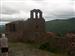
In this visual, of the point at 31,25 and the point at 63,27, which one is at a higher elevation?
the point at 31,25

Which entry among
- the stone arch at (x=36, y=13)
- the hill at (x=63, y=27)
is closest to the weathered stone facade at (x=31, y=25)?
the stone arch at (x=36, y=13)

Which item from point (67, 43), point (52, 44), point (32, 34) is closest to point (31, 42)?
point (32, 34)

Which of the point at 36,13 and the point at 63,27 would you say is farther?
the point at 63,27

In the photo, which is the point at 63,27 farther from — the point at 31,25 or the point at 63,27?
the point at 31,25

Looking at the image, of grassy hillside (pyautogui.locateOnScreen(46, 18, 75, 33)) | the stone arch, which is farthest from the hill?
the stone arch

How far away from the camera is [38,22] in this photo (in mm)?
29469

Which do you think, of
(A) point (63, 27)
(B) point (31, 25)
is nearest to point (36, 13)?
(B) point (31, 25)

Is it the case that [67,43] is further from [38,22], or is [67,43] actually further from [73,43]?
[38,22]

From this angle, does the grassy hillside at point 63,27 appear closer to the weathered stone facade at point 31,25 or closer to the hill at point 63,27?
the hill at point 63,27

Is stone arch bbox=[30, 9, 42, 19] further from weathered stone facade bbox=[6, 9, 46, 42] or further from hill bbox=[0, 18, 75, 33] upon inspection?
hill bbox=[0, 18, 75, 33]

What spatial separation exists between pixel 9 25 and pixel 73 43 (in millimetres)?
14354

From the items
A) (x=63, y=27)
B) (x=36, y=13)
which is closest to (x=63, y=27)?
(x=63, y=27)

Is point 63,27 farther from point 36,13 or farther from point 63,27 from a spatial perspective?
point 36,13

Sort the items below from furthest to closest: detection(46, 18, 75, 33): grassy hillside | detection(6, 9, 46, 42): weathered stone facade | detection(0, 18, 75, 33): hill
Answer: detection(46, 18, 75, 33): grassy hillside → detection(0, 18, 75, 33): hill → detection(6, 9, 46, 42): weathered stone facade
